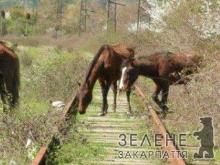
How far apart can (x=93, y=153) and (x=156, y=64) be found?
5617 millimetres

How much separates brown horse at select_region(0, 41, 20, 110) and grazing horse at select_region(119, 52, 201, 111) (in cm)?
263

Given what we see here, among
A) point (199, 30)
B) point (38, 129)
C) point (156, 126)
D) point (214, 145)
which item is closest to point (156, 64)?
point (199, 30)

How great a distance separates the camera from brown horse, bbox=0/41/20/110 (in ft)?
45.9

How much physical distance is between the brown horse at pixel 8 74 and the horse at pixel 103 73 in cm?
154

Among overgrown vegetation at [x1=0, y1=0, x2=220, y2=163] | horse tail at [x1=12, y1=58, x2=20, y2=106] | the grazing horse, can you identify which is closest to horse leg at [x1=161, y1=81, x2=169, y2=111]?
the grazing horse

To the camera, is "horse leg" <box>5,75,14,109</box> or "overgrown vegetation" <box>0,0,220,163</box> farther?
"horse leg" <box>5,75,14,109</box>

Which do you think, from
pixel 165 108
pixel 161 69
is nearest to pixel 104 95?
pixel 161 69

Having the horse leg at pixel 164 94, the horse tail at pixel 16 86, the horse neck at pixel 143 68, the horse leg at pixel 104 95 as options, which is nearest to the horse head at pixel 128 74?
the horse neck at pixel 143 68

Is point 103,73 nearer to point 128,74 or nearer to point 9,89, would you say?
point 128,74

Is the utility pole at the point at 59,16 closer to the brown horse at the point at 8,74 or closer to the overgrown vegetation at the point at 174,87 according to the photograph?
the overgrown vegetation at the point at 174,87

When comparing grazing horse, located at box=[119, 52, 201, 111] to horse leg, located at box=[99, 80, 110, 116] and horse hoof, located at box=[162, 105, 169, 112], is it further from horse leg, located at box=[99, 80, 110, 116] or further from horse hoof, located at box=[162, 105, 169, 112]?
horse leg, located at box=[99, 80, 110, 116]

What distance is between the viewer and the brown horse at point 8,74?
1398 centimetres

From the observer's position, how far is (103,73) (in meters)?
15.3

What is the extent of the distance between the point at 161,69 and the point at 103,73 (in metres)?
1.51
